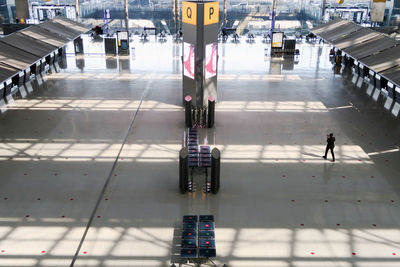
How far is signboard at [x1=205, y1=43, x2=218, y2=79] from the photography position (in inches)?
696

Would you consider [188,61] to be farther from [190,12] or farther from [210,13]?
[210,13]

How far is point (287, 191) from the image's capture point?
11984mm

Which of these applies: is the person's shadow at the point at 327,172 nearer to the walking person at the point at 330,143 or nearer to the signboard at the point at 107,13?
the walking person at the point at 330,143

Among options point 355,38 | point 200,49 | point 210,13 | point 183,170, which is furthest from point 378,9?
point 183,170

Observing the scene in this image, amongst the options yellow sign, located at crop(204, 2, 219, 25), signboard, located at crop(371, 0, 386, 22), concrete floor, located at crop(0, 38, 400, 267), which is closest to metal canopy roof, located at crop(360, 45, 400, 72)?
concrete floor, located at crop(0, 38, 400, 267)

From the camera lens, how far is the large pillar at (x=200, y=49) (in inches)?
669

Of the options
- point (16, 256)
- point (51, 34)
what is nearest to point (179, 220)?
point (16, 256)

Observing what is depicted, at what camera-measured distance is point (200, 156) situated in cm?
1272

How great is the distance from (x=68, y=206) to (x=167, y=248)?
3376mm

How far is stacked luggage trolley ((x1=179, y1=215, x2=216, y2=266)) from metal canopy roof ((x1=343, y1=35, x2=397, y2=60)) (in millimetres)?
13486

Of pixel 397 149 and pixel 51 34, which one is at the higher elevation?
pixel 51 34

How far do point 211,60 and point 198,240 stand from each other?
406 inches

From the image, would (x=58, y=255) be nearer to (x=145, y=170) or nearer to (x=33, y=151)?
(x=145, y=170)

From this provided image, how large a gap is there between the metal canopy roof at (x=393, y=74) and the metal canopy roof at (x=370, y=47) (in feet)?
11.8
